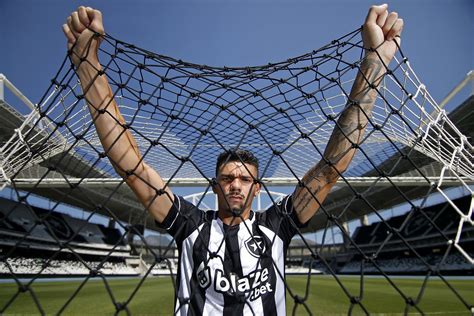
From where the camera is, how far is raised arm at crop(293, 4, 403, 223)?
1.96m

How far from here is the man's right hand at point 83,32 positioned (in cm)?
185

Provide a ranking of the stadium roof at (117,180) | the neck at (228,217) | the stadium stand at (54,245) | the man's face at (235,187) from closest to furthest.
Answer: the man's face at (235,187), the neck at (228,217), the stadium roof at (117,180), the stadium stand at (54,245)

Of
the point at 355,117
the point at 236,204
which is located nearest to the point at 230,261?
the point at 236,204

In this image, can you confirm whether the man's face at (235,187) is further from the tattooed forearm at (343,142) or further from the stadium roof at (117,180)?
the stadium roof at (117,180)

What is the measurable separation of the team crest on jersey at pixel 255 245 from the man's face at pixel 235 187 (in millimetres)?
178

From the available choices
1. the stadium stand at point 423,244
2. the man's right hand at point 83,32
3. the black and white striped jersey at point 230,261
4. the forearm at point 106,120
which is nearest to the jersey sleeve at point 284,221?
the black and white striped jersey at point 230,261

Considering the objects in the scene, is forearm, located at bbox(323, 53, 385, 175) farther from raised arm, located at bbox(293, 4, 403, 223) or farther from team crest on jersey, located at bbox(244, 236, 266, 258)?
team crest on jersey, located at bbox(244, 236, 266, 258)

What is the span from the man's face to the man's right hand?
3.12 feet

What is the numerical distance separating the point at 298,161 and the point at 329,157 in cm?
1299

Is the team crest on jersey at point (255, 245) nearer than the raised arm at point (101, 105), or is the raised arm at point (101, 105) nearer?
the raised arm at point (101, 105)

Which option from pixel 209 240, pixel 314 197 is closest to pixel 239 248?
pixel 209 240

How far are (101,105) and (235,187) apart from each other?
86 centimetres

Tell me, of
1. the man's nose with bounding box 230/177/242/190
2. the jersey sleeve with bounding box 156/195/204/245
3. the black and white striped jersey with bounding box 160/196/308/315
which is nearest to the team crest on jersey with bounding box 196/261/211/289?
the black and white striped jersey with bounding box 160/196/308/315

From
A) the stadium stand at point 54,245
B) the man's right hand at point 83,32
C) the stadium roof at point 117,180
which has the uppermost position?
the stadium roof at point 117,180
